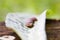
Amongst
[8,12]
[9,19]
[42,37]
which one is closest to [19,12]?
[8,12]

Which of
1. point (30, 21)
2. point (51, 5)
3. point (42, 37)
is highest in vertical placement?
point (51, 5)

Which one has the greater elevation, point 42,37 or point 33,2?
point 33,2

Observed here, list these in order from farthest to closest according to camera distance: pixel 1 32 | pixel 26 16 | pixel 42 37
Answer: pixel 26 16, pixel 1 32, pixel 42 37

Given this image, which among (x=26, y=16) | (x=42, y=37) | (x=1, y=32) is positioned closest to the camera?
(x=42, y=37)

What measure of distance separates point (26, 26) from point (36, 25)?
0.06 m

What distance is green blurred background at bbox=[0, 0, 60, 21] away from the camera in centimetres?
108

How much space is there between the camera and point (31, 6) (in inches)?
43.1

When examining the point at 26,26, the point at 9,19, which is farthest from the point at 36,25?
the point at 9,19

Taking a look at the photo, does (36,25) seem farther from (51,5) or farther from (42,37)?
(51,5)

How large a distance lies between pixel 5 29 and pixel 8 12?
0.59ft

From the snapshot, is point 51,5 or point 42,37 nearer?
point 42,37

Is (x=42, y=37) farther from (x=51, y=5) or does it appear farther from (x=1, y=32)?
(x=51, y=5)

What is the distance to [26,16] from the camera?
3.42 feet

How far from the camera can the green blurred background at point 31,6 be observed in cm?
108
